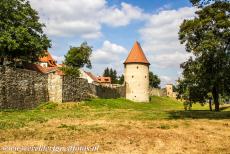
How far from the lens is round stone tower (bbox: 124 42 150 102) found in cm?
6006

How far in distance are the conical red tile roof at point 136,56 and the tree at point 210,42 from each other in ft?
121

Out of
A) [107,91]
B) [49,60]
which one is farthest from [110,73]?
[107,91]

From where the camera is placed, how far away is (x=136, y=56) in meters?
61.1

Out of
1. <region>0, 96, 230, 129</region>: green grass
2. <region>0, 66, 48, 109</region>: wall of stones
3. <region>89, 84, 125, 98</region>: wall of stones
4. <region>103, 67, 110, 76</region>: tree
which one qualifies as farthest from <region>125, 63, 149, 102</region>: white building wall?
<region>103, 67, 110, 76</region>: tree

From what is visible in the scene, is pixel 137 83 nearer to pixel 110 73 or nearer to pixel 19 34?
pixel 19 34

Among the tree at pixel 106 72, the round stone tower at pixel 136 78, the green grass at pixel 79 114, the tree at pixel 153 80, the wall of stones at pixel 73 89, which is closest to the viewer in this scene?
the green grass at pixel 79 114

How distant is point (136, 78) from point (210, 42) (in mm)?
40097

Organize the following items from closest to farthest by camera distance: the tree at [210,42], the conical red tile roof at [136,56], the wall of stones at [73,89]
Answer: the tree at [210,42] < the wall of stones at [73,89] < the conical red tile roof at [136,56]

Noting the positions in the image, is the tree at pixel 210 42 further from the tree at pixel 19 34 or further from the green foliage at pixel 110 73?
the green foliage at pixel 110 73

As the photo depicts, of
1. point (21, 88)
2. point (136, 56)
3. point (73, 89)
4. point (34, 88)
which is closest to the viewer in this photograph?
point (21, 88)

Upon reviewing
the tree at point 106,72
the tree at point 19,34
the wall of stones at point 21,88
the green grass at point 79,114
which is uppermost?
the tree at point 106,72

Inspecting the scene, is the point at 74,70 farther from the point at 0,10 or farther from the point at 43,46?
the point at 0,10

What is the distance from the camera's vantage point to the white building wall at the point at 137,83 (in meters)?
60.1

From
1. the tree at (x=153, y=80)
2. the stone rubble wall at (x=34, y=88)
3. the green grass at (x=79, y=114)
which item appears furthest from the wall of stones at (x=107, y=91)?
the tree at (x=153, y=80)
